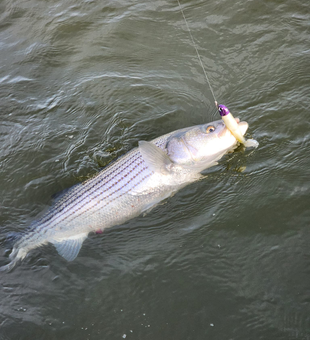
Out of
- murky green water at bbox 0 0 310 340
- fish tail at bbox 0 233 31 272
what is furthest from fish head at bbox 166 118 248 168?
fish tail at bbox 0 233 31 272

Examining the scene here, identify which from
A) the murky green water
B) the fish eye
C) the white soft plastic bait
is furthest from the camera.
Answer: the fish eye

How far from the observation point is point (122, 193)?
4957 mm

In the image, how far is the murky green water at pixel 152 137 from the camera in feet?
13.8

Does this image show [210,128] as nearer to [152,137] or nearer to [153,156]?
[153,156]

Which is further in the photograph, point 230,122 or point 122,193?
point 122,193

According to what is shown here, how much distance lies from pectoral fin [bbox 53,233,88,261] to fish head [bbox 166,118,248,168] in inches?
68.5

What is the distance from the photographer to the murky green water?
421 centimetres

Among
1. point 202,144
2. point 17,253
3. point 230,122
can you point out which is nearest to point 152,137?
point 202,144

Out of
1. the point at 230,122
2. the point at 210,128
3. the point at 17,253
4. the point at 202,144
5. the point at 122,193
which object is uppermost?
the point at 230,122

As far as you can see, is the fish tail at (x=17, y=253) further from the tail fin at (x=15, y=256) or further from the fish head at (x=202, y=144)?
the fish head at (x=202, y=144)

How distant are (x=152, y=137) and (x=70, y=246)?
226 cm

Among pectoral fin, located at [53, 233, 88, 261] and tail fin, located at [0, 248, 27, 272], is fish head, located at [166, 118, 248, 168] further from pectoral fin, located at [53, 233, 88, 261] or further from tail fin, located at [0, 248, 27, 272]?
tail fin, located at [0, 248, 27, 272]

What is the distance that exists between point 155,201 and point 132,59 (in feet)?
11.9

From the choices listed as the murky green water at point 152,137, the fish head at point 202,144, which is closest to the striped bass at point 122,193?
the fish head at point 202,144
